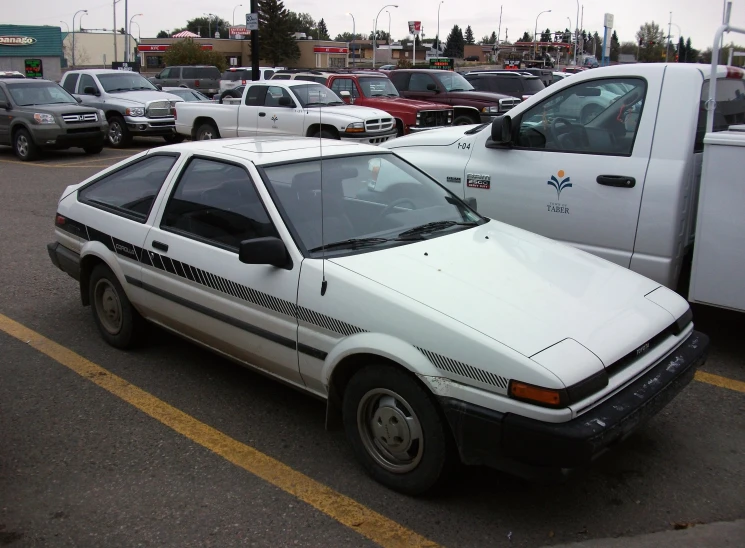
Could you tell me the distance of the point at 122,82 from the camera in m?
19.3

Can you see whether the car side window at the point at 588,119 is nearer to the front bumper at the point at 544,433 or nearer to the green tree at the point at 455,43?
the front bumper at the point at 544,433

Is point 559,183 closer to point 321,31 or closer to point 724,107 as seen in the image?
point 724,107

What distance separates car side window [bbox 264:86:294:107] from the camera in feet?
49.6

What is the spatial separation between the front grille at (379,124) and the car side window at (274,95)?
2.06 meters

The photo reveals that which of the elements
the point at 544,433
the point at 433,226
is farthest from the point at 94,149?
the point at 544,433

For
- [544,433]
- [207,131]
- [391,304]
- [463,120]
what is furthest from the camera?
[463,120]

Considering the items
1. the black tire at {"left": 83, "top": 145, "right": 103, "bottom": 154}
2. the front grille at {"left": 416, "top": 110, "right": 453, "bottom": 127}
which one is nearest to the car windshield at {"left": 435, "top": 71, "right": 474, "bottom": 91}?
the front grille at {"left": 416, "top": 110, "right": 453, "bottom": 127}

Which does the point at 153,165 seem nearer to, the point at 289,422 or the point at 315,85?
the point at 289,422

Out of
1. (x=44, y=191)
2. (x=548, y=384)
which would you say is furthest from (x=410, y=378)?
(x=44, y=191)

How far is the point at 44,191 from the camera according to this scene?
476 inches

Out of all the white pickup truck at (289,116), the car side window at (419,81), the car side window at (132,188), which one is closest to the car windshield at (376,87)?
the white pickup truck at (289,116)

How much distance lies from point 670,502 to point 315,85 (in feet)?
43.9

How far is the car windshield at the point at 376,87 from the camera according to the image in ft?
57.5

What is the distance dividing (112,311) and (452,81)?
51.9 feet
